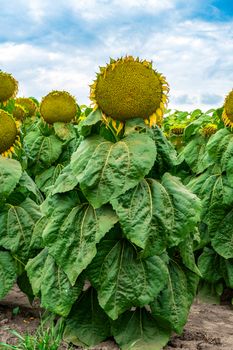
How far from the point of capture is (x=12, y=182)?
16.9 ft

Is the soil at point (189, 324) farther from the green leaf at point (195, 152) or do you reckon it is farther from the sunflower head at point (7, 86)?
the sunflower head at point (7, 86)

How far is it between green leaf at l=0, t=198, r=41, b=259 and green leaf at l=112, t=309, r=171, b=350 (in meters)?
1.11

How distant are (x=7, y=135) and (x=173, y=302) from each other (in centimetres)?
197

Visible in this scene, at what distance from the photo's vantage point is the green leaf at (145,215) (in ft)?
13.6

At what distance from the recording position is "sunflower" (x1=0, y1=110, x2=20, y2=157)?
5.39m

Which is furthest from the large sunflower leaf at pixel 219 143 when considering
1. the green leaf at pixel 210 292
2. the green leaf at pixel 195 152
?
the green leaf at pixel 210 292

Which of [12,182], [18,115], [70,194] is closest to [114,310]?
[70,194]

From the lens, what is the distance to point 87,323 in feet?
15.5

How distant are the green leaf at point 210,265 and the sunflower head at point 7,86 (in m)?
2.63


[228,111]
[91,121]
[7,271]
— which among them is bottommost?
[7,271]

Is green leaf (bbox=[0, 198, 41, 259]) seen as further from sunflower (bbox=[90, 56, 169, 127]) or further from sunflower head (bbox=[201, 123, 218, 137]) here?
sunflower head (bbox=[201, 123, 218, 137])

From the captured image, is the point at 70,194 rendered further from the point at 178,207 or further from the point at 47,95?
the point at 47,95

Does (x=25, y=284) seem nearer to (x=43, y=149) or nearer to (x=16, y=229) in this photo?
(x=16, y=229)

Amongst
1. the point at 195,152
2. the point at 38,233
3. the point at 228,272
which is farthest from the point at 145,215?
the point at 195,152
